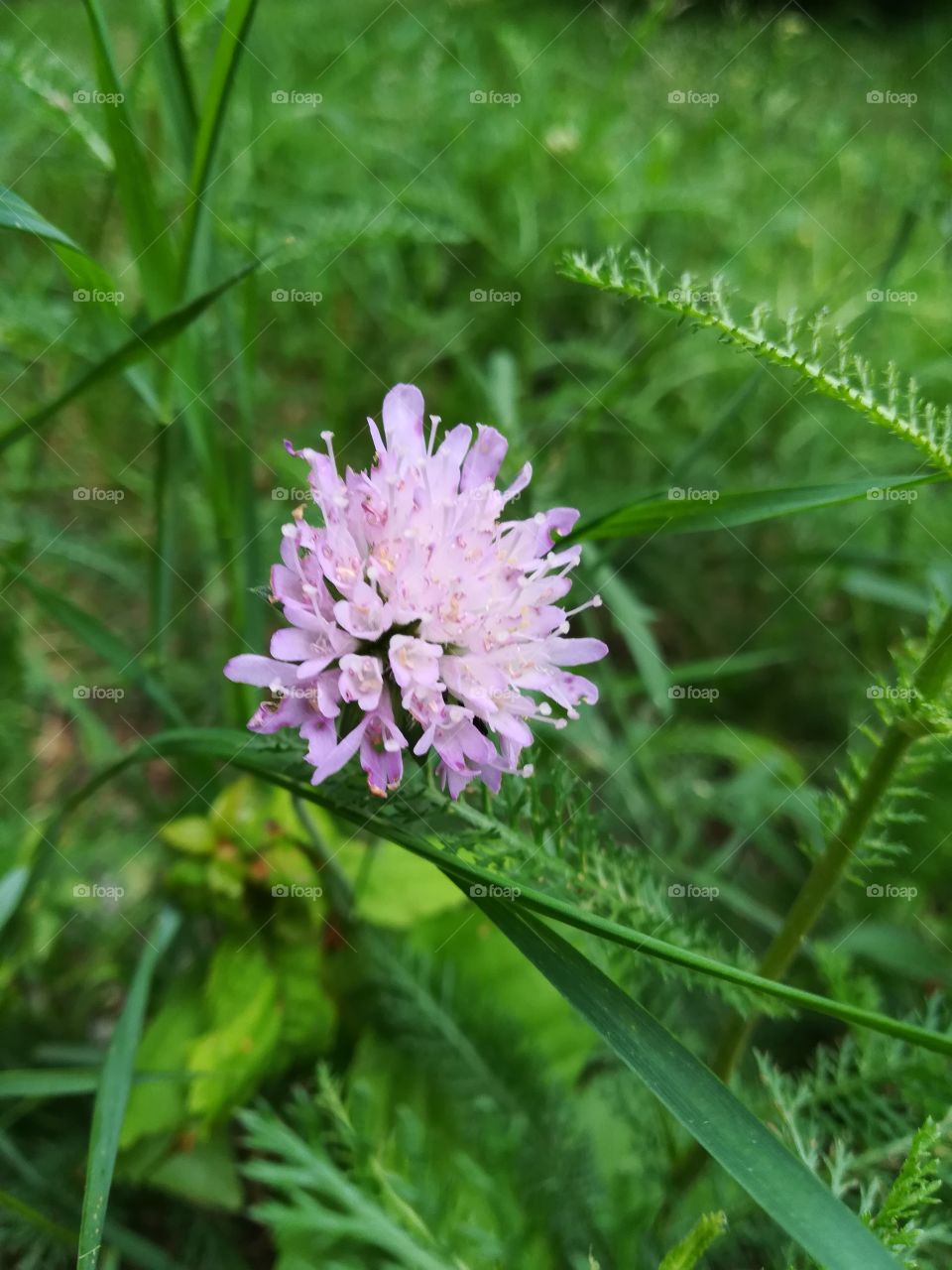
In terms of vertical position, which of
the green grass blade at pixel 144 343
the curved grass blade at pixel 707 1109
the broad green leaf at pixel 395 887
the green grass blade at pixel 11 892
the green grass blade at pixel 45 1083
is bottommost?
the curved grass blade at pixel 707 1109

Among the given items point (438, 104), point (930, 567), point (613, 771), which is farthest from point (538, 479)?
point (438, 104)

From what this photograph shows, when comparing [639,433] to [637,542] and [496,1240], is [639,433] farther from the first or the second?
[496,1240]

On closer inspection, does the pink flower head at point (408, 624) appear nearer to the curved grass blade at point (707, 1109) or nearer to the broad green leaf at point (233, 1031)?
the curved grass blade at point (707, 1109)

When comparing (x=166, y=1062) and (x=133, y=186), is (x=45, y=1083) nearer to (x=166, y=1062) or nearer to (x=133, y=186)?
(x=166, y=1062)

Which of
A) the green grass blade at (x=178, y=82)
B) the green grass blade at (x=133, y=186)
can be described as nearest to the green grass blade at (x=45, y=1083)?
the green grass blade at (x=133, y=186)

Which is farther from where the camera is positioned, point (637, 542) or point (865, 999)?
point (637, 542)

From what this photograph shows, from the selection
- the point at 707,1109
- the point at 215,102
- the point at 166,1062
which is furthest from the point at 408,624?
the point at 166,1062
